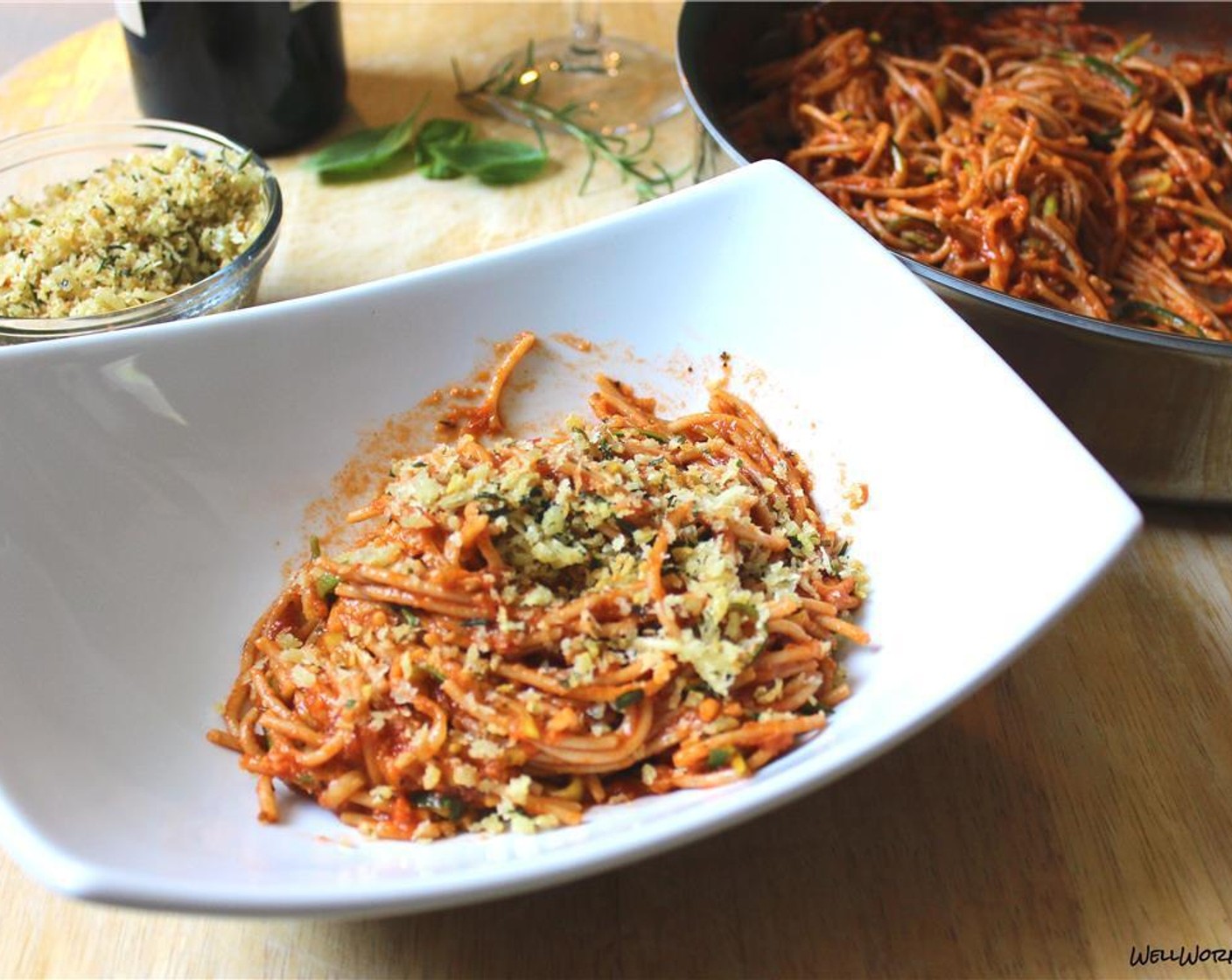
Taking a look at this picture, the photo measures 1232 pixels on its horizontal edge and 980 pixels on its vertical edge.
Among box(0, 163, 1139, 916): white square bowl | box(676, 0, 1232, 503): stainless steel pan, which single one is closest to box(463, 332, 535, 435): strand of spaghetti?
box(0, 163, 1139, 916): white square bowl

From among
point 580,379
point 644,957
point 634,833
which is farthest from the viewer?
point 580,379

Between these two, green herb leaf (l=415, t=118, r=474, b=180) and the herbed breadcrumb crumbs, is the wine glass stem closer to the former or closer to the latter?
green herb leaf (l=415, t=118, r=474, b=180)

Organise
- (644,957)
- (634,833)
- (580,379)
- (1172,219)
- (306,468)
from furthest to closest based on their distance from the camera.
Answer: (1172,219)
(580,379)
(306,468)
(644,957)
(634,833)

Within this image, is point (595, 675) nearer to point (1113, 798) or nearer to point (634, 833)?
point (634, 833)

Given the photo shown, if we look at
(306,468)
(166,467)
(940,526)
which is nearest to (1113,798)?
(940,526)

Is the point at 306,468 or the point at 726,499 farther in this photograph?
the point at 306,468

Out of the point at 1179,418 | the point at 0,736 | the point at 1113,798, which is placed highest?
the point at 0,736

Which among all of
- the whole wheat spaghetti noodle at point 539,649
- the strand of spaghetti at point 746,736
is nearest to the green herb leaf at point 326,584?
the whole wheat spaghetti noodle at point 539,649

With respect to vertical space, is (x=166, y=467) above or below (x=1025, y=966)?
above

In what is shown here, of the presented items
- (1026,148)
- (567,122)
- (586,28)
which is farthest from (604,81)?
(1026,148)
